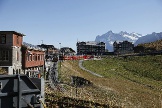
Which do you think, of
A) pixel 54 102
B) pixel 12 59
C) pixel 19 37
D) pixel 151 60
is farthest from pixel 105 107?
pixel 151 60

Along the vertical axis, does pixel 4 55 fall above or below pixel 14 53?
below

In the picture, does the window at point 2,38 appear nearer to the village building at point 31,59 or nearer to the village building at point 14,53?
the village building at point 14,53

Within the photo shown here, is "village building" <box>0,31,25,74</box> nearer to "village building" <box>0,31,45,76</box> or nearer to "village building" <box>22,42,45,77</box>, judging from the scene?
"village building" <box>0,31,45,76</box>

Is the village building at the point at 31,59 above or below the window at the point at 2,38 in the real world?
below

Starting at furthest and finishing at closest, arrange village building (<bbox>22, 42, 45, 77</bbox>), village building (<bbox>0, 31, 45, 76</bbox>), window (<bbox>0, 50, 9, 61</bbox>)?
1. village building (<bbox>22, 42, 45, 77</bbox>)
2. window (<bbox>0, 50, 9, 61</bbox>)
3. village building (<bbox>0, 31, 45, 76</bbox>)

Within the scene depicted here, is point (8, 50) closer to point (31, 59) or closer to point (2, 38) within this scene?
point (2, 38)

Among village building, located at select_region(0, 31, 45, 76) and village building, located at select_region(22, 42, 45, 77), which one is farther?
village building, located at select_region(22, 42, 45, 77)

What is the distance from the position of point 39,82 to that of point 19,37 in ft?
96.5

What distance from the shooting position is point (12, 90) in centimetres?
1437

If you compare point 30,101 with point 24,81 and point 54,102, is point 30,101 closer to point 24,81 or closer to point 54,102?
point 24,81

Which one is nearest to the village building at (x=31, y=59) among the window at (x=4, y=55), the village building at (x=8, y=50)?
the village building at (x=8, y=50)

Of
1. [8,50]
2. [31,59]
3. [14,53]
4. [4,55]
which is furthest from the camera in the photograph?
[31,59]

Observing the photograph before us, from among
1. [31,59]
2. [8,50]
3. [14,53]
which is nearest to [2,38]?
[8,50]

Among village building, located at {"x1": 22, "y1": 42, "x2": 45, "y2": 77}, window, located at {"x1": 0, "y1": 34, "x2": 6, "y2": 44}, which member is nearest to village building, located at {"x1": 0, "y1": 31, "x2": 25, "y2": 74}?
window, located at {"x1": 0, "y1": 34, "x2": 6, "y2": 44}
